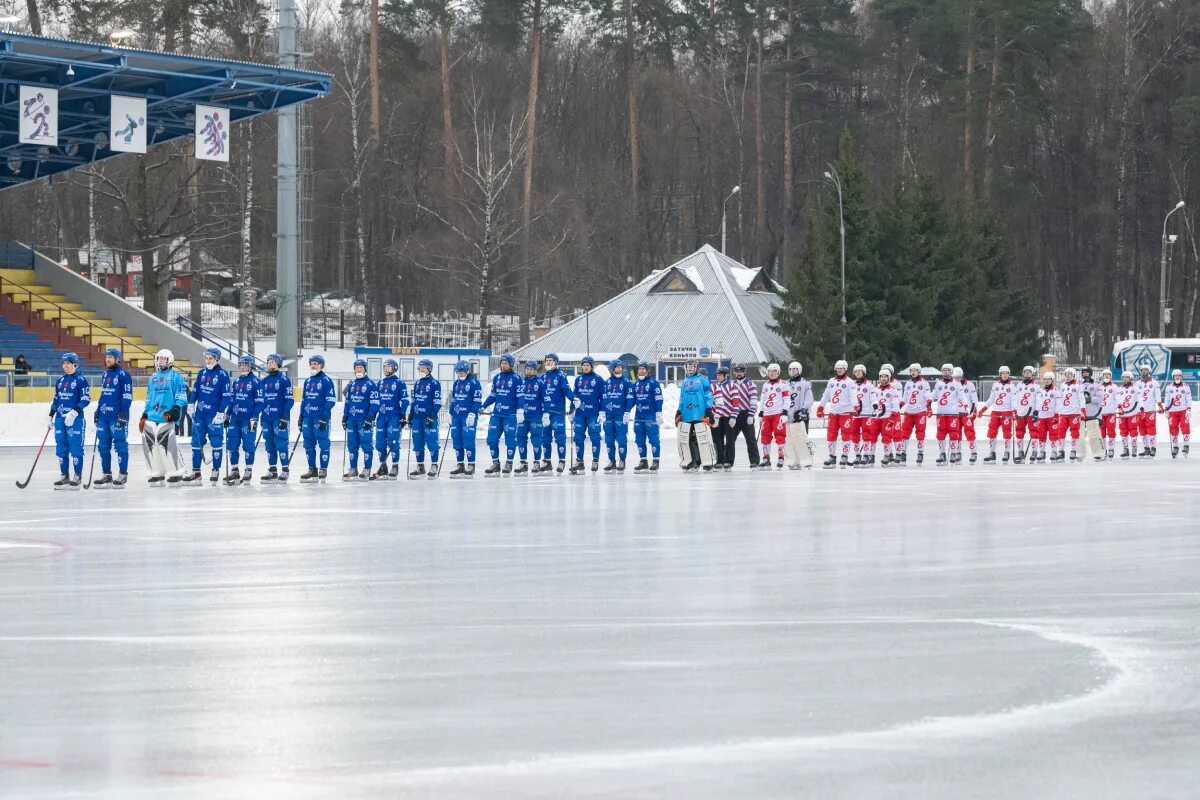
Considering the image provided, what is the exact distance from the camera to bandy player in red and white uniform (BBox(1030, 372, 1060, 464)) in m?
30.2

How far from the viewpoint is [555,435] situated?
26.5 m

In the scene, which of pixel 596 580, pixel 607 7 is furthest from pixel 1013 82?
pixel 596 580

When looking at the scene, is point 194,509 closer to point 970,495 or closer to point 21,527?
point 21,527

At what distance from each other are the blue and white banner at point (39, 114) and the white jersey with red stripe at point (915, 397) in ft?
52.9

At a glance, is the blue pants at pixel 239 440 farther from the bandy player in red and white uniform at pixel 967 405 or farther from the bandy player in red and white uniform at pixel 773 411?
the bandy player in red and white uniform at pixel 967 405

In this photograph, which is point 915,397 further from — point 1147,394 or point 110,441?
point 110,441

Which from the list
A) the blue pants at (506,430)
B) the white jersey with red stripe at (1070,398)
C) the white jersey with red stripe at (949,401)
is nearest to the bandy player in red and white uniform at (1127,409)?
the white jersey with red stripe at (1070,398)

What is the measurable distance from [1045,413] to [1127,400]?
2.61 meters

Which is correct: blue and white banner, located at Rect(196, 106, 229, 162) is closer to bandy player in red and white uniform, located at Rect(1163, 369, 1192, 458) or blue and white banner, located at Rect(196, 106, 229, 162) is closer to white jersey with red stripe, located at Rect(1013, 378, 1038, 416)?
white jersey with red stripe, located at Rect(1013, 378, 1038, 416)

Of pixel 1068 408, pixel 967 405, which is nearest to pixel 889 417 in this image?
pixel 967 405

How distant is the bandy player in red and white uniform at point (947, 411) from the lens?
95.0 feet

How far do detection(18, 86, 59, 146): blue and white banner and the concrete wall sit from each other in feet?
40.2

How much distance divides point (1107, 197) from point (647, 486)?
2313 inches

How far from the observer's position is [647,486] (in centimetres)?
2255
